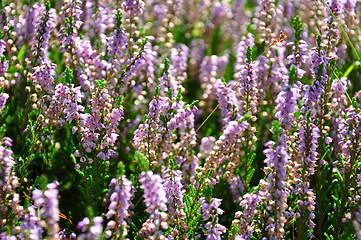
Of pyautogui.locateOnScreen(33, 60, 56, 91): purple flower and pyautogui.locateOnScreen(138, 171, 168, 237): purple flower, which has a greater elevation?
pyautogui.locateOnScreen(33, 60, 56, 91): purple flower

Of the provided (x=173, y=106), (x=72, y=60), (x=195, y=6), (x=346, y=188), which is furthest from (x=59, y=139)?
(x=195, y=6)

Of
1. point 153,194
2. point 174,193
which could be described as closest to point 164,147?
point 174,193

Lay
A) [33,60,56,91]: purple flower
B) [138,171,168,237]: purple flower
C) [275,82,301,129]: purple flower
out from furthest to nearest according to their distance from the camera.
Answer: [33,60,56,91]: purple flower
[275,82,301,129]: purple flower
[138,171,168,237]: purple flower

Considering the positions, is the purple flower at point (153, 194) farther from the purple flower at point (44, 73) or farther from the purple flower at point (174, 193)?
the purple flower at point (44, 73)

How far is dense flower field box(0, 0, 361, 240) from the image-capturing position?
3.61 meters

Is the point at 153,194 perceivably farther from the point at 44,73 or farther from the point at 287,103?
the point at 44,73

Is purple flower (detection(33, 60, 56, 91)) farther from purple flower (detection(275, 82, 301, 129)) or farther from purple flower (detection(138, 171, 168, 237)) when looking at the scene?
purple flower (detection(275, 82, 301, 129))

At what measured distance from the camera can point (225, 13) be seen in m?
10.5

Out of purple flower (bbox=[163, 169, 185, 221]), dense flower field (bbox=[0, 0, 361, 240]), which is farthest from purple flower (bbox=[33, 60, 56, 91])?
purple flower (bbox=[163, 169, 185, 221])

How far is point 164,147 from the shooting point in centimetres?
460

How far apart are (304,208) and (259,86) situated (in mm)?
2383

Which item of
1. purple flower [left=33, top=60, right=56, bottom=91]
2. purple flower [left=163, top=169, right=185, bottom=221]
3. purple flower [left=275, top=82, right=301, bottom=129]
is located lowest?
purple flower [left=163, top=169, right=185, bottom=221]

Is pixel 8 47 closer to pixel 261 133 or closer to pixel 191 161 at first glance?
pixel 191 161

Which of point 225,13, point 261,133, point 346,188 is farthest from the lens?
point 225,13
